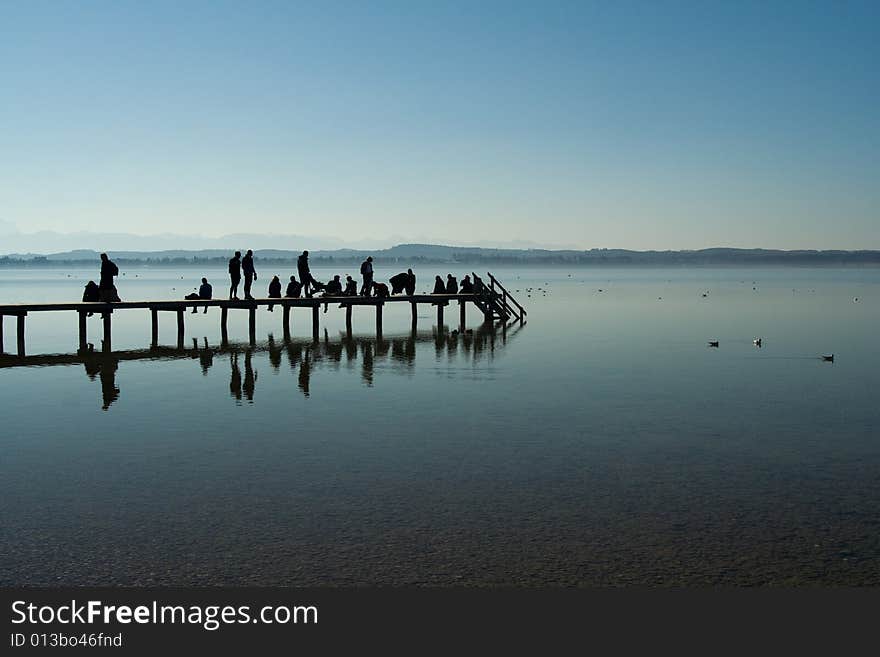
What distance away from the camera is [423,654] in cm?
775

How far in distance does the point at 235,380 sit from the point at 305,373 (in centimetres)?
231

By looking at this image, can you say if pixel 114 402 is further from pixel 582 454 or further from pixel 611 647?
pixel 611 647

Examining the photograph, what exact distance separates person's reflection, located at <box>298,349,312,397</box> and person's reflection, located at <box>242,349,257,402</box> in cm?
126

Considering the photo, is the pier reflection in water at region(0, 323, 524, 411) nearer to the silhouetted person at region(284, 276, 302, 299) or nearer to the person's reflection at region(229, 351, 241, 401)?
the person's reflection at region(229, 351, 241, 401)

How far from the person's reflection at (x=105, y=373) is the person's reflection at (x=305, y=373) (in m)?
4.52

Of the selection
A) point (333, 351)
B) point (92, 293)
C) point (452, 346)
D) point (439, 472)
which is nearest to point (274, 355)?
point (333, 351)

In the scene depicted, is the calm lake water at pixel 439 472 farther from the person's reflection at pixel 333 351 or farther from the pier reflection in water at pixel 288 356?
the person's reflection at pixel 333 351

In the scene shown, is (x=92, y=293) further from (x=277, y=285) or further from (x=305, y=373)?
(x=305, y=373)

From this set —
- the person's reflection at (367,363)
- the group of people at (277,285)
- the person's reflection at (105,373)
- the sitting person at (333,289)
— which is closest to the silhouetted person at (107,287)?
the group of people at (277,285)

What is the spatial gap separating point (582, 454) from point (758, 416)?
→ 5.76 meters

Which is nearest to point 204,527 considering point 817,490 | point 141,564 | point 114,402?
point 141,564

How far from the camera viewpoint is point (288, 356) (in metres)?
31.2

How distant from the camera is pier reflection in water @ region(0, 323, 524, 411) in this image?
24.8 m

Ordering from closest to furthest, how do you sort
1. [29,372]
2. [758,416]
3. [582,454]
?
1. [582,454]
2. [758,416]
3. [29,372]
